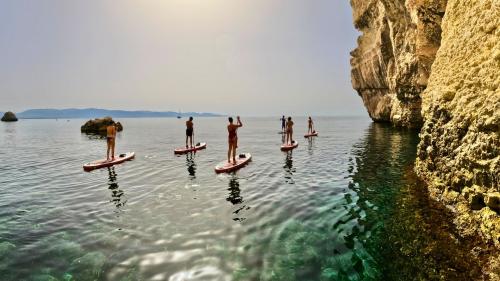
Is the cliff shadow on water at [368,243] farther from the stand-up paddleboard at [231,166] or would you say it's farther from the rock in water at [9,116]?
the rock in water at [9,116]

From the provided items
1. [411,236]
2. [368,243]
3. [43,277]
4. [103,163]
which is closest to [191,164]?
[103,163]

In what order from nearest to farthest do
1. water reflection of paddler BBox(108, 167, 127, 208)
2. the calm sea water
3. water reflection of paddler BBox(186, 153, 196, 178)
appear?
the calm sea water
water reflection of paddler BBox(108, 167, 127, 208)
water reflection of paddler BBox(186, 153, 196, 178)

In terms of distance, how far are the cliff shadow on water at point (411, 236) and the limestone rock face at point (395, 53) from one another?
816 inches

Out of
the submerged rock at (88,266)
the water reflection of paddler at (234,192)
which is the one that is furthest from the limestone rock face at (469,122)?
the submerged rock at (88,266)

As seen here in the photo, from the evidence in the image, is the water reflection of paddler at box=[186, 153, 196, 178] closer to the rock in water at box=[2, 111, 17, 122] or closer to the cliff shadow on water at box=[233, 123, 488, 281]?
the cliff shadow on water at box=[233, 123, 488, 281]

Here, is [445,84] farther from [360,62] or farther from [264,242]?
[360,62]

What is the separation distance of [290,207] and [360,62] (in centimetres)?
6708

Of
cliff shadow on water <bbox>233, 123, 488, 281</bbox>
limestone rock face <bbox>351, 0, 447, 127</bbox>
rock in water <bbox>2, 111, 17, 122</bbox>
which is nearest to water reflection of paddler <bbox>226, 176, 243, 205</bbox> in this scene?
cliff shadow on water <bbox>233, 123, 488, 281</bbox>

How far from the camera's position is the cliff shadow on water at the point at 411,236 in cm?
677

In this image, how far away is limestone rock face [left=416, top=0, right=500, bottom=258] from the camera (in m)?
7.91

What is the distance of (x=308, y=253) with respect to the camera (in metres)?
7.78

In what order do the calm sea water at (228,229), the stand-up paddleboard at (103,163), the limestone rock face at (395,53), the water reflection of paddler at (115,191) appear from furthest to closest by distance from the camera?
the limestone rock face at (395,53)
the stand-up paddleboard at (103,163)
the water reflection of paddler at (115,191)
the calm sea water at (228,229)

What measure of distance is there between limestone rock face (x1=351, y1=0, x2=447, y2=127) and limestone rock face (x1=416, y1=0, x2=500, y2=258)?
1808 cm

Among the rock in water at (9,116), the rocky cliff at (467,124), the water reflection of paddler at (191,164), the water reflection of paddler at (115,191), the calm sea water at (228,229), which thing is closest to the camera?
the calm sea water at (228,229)
